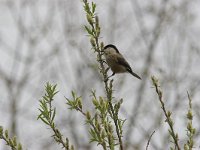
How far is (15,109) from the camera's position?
1435 centimetres

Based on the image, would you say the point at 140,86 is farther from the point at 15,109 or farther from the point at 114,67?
the point at 114,67

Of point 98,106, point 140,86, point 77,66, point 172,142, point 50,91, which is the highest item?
point 77,66

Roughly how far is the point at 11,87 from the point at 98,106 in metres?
12.8

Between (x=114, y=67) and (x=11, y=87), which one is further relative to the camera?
(x=11, y=87)

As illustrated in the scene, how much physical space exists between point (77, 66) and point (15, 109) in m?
2.34

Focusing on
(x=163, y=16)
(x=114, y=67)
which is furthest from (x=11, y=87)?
(x=114, y=67)

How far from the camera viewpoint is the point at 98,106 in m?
2.48

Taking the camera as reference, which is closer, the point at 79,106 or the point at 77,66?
the point at 79,106

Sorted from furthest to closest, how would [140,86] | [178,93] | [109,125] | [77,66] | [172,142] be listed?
1. [77,66]
2. [140,86]
3. [178,93]
4. [172,142]
5. [109,125]

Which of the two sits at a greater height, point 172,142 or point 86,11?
point 86,11

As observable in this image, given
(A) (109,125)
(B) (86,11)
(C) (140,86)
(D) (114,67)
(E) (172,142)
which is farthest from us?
(C) (140,86)

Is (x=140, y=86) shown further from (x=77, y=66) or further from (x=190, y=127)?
(x=190, y=127)

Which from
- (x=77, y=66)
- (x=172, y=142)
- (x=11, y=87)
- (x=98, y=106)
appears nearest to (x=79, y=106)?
(x=98, y=106)

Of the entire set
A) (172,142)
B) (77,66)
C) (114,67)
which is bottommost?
(172,142)
